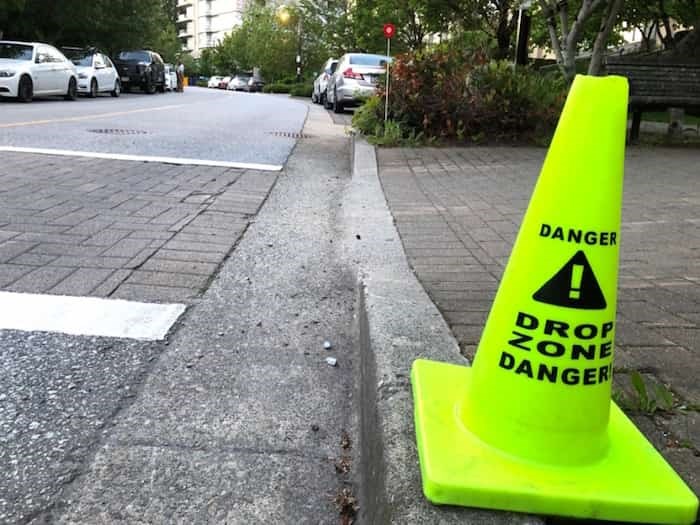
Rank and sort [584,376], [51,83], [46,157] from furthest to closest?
1. [51,83]
2. [46,157]
3. [584,376]

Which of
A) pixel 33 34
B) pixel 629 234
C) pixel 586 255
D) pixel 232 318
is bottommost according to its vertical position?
pixel 232 318

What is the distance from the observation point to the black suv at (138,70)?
2908 centimetres

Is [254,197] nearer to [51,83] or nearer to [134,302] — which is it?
[134,302]

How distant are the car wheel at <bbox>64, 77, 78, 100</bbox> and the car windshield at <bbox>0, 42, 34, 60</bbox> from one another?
5.84 feet

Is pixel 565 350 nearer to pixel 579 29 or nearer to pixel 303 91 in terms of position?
pixel 579 29

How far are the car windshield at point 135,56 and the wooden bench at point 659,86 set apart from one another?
24481mm

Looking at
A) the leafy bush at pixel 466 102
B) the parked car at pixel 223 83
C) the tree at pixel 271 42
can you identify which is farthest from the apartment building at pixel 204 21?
the leafy bush at pixel 466 102

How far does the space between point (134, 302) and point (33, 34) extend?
1053 inches

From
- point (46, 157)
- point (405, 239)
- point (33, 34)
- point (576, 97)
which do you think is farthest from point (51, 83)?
point (576, 97)

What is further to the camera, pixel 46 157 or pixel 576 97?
pixel 46 157

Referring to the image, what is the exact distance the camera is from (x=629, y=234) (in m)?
4.59

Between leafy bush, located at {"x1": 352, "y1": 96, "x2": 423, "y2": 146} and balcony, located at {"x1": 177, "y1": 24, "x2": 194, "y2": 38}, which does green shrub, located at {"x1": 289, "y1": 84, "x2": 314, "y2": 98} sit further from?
balcony, located at {"x1": 177, "y1": 24, "x2": 194, "y2": 38}

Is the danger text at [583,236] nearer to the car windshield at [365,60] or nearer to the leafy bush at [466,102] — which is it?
the leafy bush at [466,102]

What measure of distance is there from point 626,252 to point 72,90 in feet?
64.2
